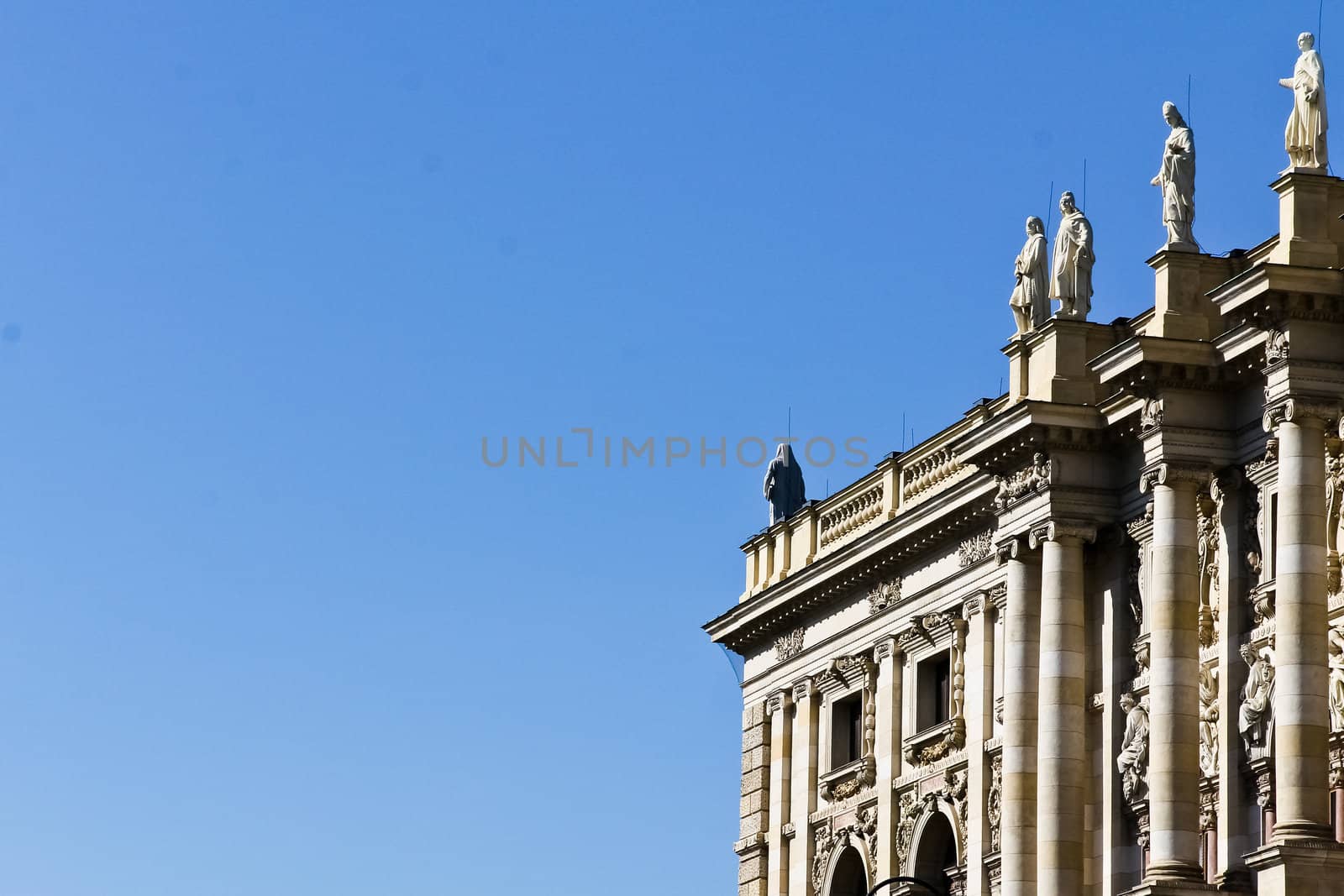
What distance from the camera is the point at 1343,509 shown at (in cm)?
4397

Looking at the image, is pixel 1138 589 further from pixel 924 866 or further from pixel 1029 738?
pixel 924 866

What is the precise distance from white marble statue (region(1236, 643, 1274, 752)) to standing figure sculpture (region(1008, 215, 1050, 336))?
1000 cm

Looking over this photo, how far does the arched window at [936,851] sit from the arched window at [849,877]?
2848 millimetres

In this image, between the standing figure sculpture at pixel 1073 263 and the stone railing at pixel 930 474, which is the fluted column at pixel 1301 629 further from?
the stone railing at pixel 930 474

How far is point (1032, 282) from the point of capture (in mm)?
53656

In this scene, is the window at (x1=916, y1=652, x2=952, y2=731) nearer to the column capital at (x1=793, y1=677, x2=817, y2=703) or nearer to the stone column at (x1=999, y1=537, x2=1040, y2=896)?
the stone column at (x1=999, y1=537, x2=1040, y2=896)

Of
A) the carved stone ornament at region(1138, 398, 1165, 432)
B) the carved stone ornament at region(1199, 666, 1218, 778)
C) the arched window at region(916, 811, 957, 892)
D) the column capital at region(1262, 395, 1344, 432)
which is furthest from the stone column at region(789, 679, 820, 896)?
the column capital at region(1262, 395, 1344, 432)

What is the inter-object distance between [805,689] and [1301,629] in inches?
736

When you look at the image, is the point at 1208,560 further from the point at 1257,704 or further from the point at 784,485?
the point at 784,485

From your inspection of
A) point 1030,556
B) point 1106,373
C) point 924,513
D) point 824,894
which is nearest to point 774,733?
point 824,894

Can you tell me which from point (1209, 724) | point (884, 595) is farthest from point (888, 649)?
point (1209, 724)

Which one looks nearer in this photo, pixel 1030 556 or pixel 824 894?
pixel 1030 556

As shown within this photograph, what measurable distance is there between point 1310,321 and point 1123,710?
790 cm

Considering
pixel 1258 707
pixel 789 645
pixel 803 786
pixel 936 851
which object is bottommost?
pixel 1258 707
